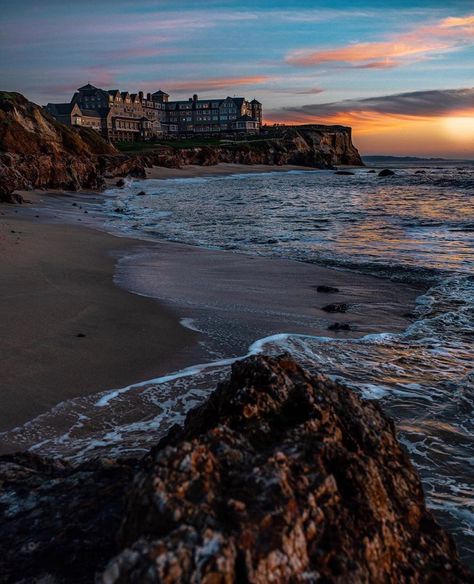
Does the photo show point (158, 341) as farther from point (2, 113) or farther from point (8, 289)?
point (2, 113)

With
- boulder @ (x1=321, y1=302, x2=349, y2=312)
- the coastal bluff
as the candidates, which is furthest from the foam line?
the coastal bluff

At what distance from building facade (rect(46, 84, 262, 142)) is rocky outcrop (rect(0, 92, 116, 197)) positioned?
7227cm

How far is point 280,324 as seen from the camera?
24.6ft

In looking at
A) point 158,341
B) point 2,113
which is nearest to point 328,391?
point 158,341

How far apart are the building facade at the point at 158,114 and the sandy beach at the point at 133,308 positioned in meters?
110

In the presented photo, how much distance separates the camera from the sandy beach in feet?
18.1

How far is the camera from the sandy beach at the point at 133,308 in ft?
18.1

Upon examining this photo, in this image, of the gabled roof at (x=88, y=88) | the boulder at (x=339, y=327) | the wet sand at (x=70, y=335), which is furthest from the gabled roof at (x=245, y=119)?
the boulder at (x=339, y=327)

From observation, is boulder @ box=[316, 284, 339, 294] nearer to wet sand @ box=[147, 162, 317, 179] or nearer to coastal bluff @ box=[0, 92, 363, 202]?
coastal bluff @ box=[0, 92, 363, 202]

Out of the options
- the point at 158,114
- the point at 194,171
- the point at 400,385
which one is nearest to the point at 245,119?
the point at 158,114

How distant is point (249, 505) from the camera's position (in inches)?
74.2

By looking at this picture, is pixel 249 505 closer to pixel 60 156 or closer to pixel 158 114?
pixel 60 156

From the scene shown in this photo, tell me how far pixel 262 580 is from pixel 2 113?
42782 millimetres

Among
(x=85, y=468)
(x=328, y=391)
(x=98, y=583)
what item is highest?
(x=328, y=391)
